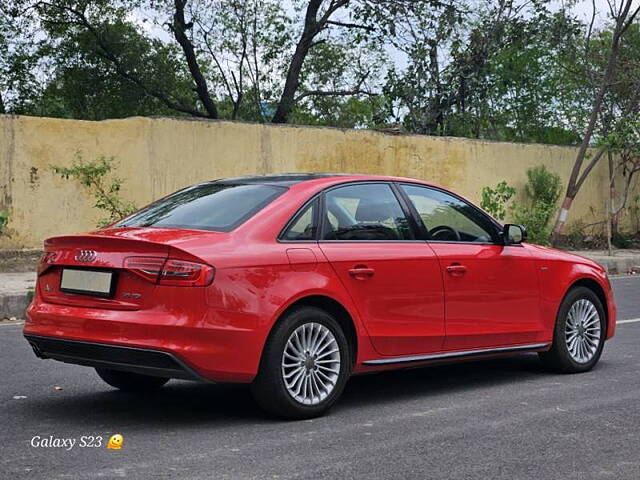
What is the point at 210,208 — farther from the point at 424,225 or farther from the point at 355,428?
the point at 355,428

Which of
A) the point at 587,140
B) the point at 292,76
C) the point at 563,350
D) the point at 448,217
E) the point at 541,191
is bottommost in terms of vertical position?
the point at 563,350

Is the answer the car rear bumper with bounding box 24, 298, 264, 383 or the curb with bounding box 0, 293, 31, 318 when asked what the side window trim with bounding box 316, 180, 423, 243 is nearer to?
the car rear bumper with bounding box 24, 298, 264, 383

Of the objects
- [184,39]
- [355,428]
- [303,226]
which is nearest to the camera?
[355,428]

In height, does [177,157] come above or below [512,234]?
above

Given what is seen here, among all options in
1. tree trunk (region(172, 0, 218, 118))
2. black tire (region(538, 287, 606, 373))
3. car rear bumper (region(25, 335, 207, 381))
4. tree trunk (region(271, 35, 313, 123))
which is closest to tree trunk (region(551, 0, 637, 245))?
tree trunk (region(271, 35, 313, 123))

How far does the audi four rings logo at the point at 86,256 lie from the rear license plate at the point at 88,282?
0.20 ft

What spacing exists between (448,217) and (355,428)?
1977mm

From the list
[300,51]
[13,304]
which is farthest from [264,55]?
[13,304]

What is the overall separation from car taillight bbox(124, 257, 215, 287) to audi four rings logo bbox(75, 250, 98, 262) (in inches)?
14.1

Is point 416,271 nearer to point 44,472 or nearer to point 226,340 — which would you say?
point 226,340

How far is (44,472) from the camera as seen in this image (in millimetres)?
4605

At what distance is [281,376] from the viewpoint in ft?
18.7

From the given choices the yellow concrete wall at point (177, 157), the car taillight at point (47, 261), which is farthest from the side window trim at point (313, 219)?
the yellow concrete wall at point (177, 157)

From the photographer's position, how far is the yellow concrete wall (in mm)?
14828
